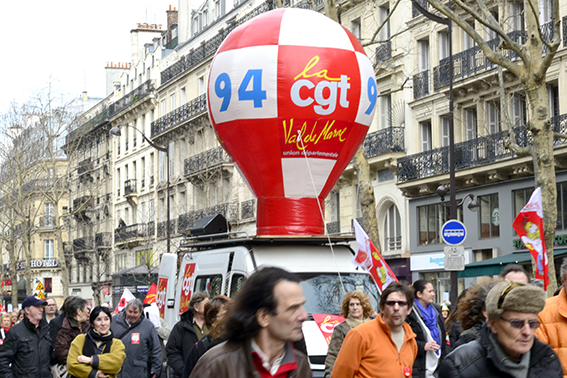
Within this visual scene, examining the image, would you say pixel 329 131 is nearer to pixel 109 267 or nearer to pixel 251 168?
pixel 251 168

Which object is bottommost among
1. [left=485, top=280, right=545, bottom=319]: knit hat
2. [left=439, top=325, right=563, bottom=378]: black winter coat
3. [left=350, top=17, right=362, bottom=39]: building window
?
[left=439, top=325, right=563, bottom=378]: black winter coat

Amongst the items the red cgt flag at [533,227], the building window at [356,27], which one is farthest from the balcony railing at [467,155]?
the red cgt flag at [533,227]

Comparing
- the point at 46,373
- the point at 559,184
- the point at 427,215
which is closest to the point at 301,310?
the point at 46,373

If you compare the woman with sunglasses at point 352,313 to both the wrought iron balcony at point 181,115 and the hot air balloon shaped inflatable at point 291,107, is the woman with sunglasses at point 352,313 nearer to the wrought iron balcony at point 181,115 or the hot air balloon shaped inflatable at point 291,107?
the hot air balloon shaped inflatable at point 291,107

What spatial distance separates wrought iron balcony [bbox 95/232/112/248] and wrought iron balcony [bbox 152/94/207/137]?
13.1 meters

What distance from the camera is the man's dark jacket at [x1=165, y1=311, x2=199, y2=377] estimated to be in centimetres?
1011

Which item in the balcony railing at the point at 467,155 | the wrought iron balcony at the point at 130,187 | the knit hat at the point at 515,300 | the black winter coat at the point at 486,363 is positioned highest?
the wrought iron balcony at the point at 130,187

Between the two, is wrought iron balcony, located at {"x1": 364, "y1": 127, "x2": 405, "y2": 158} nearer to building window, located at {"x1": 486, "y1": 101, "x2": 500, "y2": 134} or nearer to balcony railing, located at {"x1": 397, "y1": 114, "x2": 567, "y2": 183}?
balcony railing, located at {"x1": 397, "y1": 114, "x2": 567, "y2": 183}

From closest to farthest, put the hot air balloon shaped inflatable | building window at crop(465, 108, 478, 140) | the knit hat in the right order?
the knit hat, the hot air balloon shaped inflatable, building window at crop(465, 108, 478, 140)

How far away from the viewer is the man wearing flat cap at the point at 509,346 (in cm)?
416

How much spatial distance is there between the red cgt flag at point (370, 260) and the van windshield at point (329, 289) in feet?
0.64

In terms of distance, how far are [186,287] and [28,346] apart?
3.31 metres

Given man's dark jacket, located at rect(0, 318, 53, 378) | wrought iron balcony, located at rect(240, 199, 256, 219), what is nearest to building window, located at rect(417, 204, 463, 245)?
wrought iron balcony, located at rect(240, 199, 256, 219)

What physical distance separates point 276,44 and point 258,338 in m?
9.89
